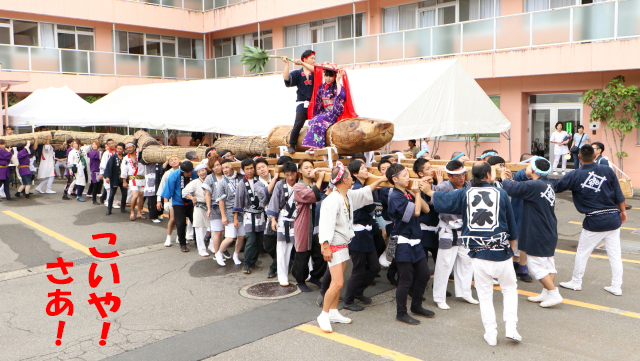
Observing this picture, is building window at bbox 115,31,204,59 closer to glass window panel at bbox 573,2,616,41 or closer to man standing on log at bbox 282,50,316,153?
glass window panel at bbox 573,2,616,41

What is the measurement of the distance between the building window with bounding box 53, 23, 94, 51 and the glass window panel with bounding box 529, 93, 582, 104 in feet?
60.9

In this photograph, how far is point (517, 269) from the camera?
7645 mm

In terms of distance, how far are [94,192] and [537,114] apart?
13.4 metres

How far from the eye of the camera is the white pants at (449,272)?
6.50m

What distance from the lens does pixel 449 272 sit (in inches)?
256

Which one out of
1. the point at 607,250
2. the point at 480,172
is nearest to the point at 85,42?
the point at 480,172

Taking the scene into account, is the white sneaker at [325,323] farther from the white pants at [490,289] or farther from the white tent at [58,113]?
the white tent at [58,113]

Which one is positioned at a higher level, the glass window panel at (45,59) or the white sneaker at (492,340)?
the glass window panel at (45,59)

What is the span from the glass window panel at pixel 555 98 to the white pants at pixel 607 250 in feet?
36.4

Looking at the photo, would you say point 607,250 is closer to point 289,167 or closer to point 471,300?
point 471,300

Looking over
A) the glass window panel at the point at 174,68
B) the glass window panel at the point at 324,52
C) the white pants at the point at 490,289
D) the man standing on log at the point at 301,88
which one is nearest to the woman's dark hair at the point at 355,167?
the white pants at the point at 490,289

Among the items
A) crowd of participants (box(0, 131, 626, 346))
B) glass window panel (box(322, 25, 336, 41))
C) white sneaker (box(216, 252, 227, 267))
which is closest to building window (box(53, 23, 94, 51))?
glass window panel (box(322, 25, 336, 41))

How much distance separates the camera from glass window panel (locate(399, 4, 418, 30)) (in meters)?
20.1

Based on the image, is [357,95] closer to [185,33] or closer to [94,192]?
[94,192]
